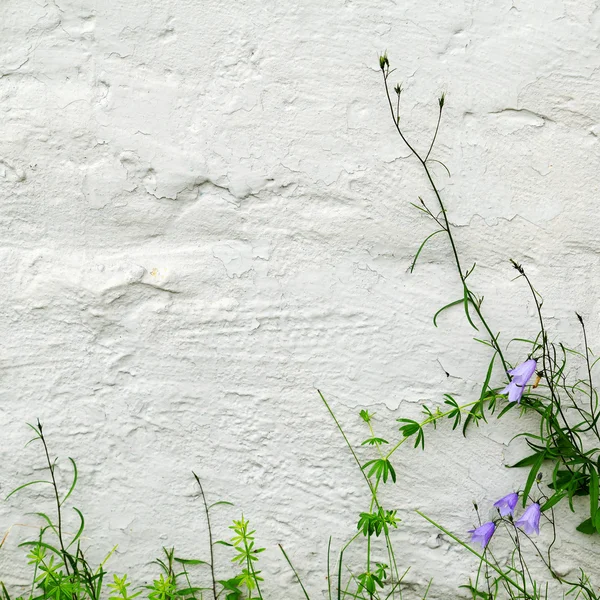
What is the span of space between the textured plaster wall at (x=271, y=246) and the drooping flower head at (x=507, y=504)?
5 cm

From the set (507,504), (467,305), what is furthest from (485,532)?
(467,305)

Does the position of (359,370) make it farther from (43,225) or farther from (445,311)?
(43,225)

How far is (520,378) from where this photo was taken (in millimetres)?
1827

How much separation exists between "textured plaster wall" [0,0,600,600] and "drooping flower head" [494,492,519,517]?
5 cm

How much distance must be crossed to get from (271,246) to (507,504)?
2.89ft

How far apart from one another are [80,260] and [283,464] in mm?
746

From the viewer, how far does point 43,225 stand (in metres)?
1.95

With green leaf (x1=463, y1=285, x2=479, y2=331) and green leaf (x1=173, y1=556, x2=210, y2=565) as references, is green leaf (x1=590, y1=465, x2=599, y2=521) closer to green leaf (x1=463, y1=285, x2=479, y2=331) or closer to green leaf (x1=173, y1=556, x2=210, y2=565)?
green leaf (x1=463, y1=285, x2=479, y2=331)

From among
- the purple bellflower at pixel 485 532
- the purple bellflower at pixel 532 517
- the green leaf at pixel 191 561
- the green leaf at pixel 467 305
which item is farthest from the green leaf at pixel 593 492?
the green leaf at pixel 191 561

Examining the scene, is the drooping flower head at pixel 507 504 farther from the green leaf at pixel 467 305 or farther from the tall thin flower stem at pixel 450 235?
the green leaf at pixel 467 305

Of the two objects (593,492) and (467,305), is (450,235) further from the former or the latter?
(593,492)

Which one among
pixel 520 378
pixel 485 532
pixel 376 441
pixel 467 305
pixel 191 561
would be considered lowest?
pixel 191 561

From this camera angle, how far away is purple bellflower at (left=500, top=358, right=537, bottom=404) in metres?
1.81

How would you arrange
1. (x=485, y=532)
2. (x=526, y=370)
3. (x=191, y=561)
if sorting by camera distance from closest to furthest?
(x=526, y=370) < (x=485, y=532) < (x=191, y=561)
